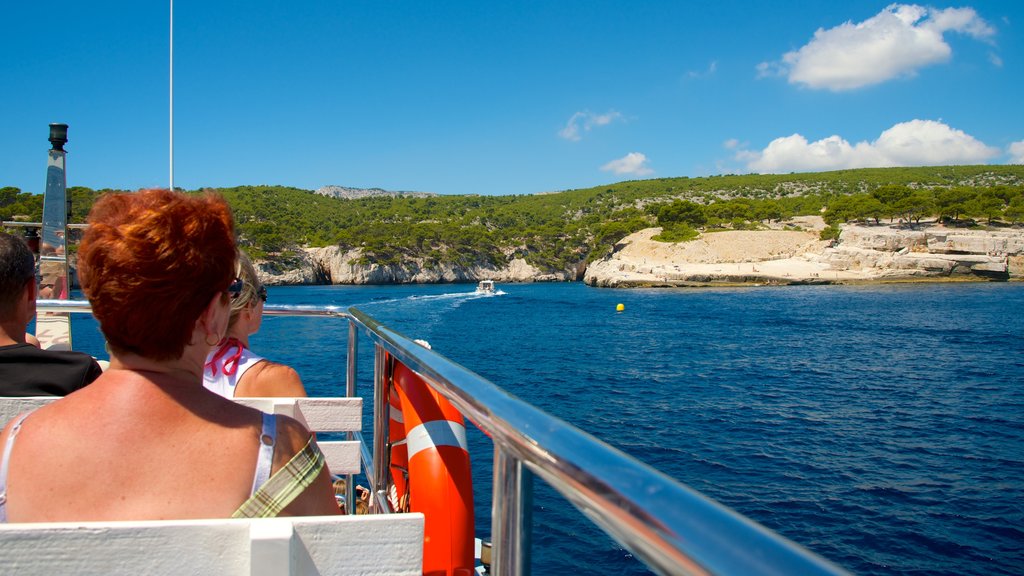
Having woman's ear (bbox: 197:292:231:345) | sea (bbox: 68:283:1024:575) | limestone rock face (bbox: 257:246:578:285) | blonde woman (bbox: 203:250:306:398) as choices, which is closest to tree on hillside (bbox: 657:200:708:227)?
limestone rock face (bbox: 257:246:578:285)

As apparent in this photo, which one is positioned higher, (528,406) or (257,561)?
(528,406)

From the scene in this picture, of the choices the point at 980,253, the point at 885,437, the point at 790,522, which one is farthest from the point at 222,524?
the point at 980,253

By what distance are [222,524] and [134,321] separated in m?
0.37

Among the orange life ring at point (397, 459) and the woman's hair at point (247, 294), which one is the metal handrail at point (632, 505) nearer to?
the orange life ring at point (397, 459)

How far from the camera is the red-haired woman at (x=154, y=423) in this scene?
94cm

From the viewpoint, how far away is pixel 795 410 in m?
13.7

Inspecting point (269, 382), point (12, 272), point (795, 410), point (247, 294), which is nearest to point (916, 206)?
point (795, 410)

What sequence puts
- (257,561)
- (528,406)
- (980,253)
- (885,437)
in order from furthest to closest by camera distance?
(980,253), (885,437), (528,406), (257,561)

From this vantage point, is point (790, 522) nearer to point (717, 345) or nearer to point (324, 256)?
point (717, 345)

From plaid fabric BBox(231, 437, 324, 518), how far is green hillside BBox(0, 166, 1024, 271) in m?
35.4

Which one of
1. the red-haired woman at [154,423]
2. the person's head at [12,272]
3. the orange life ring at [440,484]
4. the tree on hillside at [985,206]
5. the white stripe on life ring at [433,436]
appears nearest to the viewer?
the red-haired woman at [154,423]

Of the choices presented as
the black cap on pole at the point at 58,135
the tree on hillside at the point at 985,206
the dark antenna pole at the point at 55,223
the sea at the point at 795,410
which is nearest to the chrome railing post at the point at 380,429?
the dark antenna pole at the point at 55,223

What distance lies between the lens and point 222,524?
2.73 feet

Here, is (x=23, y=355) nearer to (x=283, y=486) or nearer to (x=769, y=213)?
(x=283, y=486)
